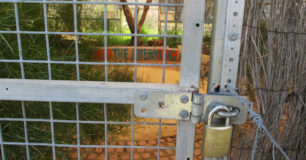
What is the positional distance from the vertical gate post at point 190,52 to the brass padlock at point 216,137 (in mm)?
98

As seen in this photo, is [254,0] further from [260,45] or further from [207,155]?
[207,155]

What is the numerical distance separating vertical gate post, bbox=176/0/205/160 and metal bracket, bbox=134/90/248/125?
0.18 ft

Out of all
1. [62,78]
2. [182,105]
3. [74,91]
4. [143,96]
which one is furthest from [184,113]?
[62,78]

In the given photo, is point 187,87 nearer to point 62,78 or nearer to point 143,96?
point 143,96

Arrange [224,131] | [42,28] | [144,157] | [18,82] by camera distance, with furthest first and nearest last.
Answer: [144,157], [42,28], [18,82], [224,131]

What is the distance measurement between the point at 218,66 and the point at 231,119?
16 cm

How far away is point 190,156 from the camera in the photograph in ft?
2.62

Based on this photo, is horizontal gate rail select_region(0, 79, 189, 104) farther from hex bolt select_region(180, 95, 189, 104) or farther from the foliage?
the foliage

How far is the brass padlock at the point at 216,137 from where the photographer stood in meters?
0.66

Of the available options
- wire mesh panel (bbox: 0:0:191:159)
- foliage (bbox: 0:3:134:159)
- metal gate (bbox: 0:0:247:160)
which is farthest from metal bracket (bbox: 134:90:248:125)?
foliage (bbox: 0:3:134:159)

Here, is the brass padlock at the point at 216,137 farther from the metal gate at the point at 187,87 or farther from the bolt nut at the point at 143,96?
the bolt nut at the point at 143,96

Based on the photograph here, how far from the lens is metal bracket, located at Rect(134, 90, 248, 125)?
68cm

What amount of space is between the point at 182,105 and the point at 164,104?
0.05m

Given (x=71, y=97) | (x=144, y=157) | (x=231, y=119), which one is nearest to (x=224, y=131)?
(x=231, y=119)
